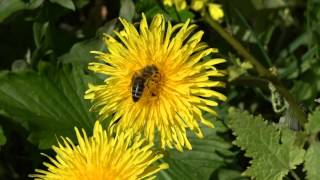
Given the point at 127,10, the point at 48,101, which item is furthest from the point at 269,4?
the point at 48,101

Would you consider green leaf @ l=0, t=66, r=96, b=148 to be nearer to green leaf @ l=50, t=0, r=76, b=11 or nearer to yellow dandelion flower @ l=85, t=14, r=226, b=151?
green leaf @ l=50, t=0, r=76, b=11

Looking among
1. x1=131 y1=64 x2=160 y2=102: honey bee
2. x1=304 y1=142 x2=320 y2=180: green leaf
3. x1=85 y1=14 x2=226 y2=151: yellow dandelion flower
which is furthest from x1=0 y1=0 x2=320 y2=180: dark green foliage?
x1=131 y1=64 x2=160 y2=102: honey bee

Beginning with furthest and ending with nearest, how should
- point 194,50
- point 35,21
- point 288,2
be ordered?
point 288,2 → point 35,21 → point 194,50

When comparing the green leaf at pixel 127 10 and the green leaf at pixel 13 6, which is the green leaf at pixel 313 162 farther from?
the green leaf at pixel 13 6

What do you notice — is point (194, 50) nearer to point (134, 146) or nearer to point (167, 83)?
point (167, 83)

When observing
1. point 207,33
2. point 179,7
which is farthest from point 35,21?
point 207,33

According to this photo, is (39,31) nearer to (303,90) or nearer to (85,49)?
(85,49)
